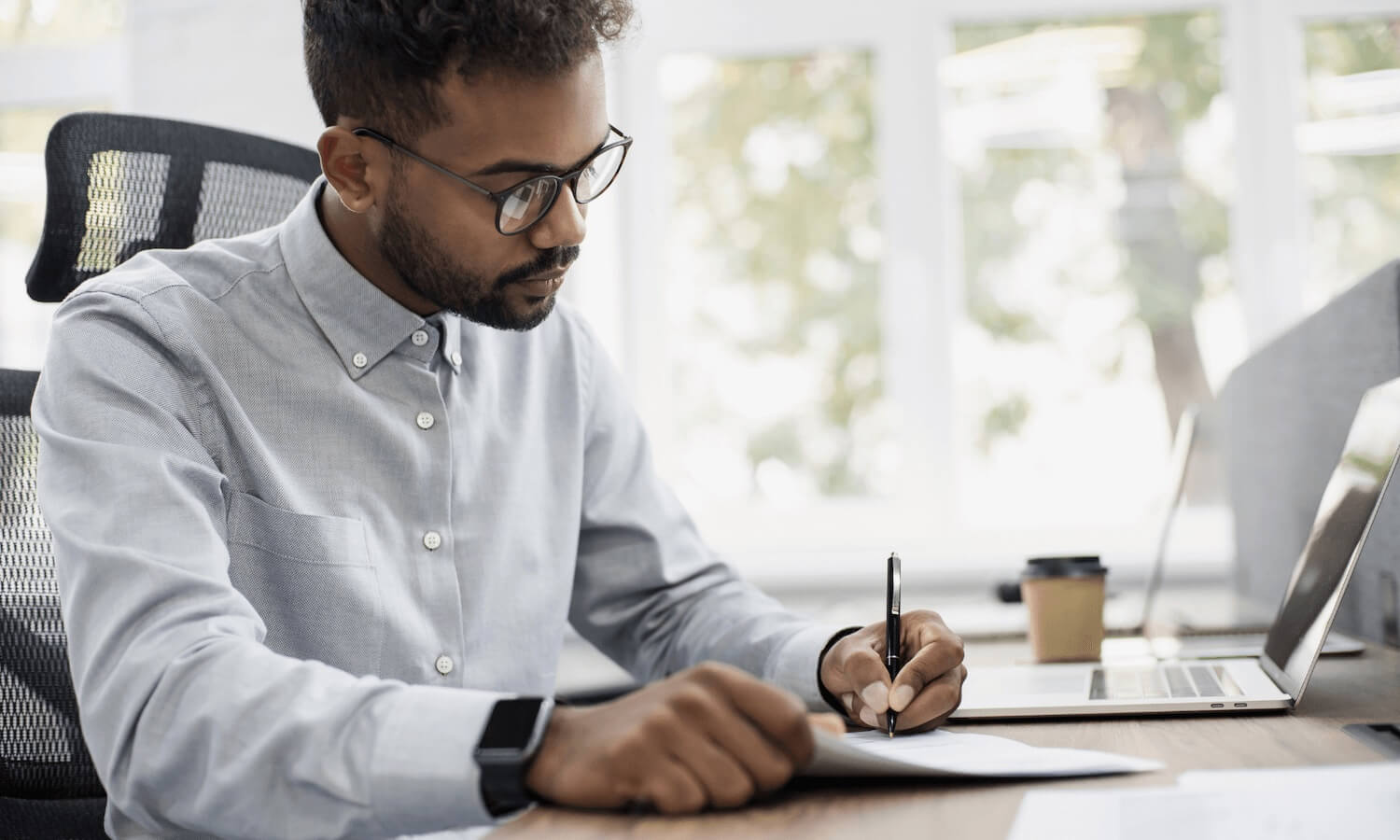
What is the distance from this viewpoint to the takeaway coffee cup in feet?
4.04

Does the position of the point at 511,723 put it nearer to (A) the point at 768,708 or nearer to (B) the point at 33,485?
(A) the point at 768,708

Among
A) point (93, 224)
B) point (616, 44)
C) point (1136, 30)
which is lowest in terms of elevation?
point (93, 224)

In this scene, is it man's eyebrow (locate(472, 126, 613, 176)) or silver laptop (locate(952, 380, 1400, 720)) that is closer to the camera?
silver laptop (locate(952, 380, 1400, 720))

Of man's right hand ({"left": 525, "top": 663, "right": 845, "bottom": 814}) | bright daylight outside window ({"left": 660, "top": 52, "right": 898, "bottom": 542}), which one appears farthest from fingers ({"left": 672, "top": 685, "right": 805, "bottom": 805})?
bright daylight outside window ({"left": 660, "top": 52, "right": 898, "bottom": 542})

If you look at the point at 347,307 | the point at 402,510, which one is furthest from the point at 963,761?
the point at 347,307

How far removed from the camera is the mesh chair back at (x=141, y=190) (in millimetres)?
1145

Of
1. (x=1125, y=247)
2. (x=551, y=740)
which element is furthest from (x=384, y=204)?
(x=1125, y=247)

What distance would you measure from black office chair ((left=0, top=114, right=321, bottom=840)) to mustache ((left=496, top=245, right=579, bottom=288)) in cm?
36

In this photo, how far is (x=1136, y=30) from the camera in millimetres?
2773

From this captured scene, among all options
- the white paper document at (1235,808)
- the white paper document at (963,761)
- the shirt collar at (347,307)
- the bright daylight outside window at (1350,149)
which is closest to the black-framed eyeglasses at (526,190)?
the shirt collar at (347,307)

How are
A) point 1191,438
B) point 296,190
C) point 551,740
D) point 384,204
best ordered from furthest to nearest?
point 1191,438
point 296,190
point 384,204
point 551,740

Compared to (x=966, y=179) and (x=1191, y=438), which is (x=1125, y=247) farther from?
(x=1191, y=438)

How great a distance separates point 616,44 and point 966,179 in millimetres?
1760

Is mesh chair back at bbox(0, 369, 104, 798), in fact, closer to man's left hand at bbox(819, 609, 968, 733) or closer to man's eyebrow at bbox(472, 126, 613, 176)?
man's eyebrow at bbox(472, 126, 613, 176)
